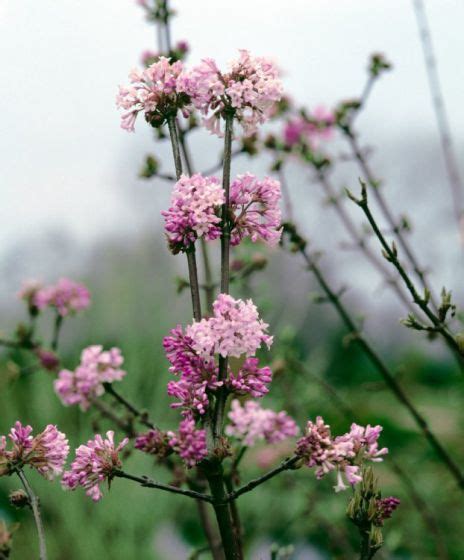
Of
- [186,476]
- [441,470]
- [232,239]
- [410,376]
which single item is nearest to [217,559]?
[186,476]

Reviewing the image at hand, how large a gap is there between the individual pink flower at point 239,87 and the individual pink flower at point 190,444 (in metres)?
0.24

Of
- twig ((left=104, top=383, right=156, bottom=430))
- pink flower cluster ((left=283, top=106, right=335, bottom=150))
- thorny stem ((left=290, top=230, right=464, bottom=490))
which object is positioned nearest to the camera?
twig ((left=104, top=383, right=156, bottom=430))

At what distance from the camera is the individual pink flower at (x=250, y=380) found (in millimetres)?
487

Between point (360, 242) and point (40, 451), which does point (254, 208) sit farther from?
point (360, 242)

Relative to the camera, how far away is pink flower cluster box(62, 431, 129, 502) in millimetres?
481

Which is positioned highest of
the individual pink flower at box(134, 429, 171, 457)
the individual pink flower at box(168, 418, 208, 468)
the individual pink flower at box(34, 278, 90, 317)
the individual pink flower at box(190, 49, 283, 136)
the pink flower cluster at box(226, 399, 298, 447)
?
the individual pink flower at box(34, 278, 90, 317)

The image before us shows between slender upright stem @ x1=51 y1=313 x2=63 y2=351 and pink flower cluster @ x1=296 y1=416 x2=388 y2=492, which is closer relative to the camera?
pink flower cluster @ x1=296 y1=416 x2=388 y2=492

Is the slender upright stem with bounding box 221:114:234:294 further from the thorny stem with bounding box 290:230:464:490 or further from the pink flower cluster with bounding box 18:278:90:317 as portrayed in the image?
the pink flower cluster with bounding box 18:278:90:317

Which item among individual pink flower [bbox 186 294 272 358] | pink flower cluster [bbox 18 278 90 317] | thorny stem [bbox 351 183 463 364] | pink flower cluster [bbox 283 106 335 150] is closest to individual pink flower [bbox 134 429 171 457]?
individual pink flower [bbox 186 294 272 358]

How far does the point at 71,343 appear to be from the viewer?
2.72 meters

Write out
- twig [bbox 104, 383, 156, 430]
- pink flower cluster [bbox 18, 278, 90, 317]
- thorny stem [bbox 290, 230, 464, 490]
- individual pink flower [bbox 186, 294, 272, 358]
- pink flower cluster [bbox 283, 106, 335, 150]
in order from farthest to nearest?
pink flower cluster [bbox 283, 106, 335, 150], pink flower cluster [bbox 18, 278, 90, 317], thorny stem [bbox 290, 230, 464, 490], twig [bbox 104, 383, 156, 430], individual pink flower [bbox 186, 294, 272, 358]

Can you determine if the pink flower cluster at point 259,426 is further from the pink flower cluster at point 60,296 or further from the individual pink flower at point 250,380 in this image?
the pink flower cluster at point 60,296

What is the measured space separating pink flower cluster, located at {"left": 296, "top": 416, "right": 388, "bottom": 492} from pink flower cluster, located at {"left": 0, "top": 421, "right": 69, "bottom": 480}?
→ 174 millimetres

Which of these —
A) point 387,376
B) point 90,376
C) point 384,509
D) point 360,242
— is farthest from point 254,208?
point 360,242
